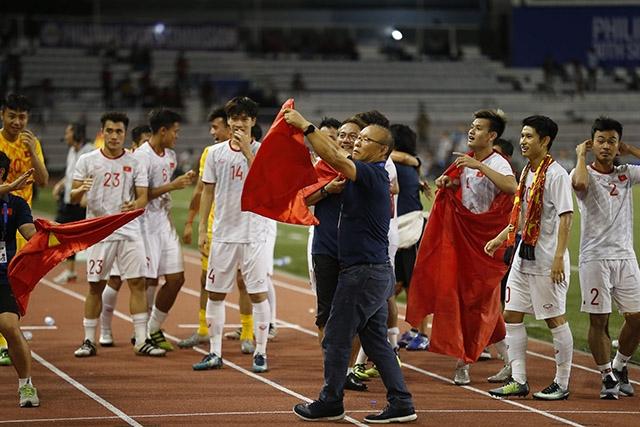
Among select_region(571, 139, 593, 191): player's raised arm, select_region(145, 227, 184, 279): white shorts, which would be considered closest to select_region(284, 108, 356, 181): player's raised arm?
select_region(571, 139, 593, 191): player's raised arm

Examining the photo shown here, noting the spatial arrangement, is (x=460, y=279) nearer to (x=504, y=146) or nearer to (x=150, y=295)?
(x=504, y=146)

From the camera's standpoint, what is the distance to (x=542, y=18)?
157 ft

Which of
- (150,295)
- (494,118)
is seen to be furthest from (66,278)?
(494,118)

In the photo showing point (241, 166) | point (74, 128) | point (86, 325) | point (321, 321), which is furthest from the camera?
point (74, 128)

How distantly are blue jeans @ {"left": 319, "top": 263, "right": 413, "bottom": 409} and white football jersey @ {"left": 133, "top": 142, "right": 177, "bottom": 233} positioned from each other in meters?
3.65

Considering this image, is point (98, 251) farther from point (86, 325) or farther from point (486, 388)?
point (486, 388)

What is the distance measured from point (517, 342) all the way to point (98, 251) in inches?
165

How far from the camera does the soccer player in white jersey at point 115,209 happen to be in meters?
11.4

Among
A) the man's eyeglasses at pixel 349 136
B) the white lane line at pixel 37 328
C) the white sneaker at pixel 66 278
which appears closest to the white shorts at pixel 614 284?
the man's eyeglasses at pixel 349 136

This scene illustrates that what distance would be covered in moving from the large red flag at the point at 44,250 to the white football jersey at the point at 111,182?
1.86m

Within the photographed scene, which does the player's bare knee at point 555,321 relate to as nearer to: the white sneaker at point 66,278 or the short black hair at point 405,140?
the short black hair at point 405,140

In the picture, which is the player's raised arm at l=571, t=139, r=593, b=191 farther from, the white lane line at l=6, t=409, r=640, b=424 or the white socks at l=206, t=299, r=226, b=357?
the white socks at l=206, t=299, r=226, b=357

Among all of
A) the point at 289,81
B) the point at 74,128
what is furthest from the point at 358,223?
the point at 289,81

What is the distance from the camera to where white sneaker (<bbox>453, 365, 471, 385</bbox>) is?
998 centimetres
